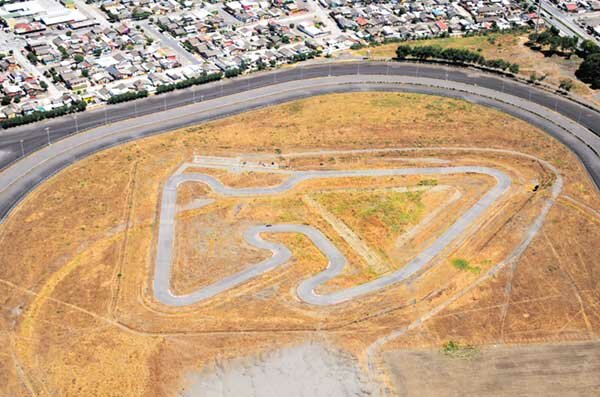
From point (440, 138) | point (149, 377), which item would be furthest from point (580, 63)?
point (149, 377)

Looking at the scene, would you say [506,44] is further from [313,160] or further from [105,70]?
[105,70]

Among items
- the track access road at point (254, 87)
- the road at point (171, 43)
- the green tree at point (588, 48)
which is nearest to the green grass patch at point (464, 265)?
the track access road at point (254, 87)

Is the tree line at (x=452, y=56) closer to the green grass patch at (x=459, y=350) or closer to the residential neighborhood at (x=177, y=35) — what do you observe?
the residential neighborhood at (x=177, y=35)

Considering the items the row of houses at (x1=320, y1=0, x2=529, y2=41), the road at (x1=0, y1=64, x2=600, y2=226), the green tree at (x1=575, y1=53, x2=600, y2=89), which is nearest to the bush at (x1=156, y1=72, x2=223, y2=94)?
the road at (x1=0, y1=64, x2=600, y2=226)

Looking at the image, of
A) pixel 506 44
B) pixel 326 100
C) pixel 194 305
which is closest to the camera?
pixel 194 305

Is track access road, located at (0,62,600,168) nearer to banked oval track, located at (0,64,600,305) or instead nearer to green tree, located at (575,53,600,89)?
banked oval track, located at (0,64,600,305)
